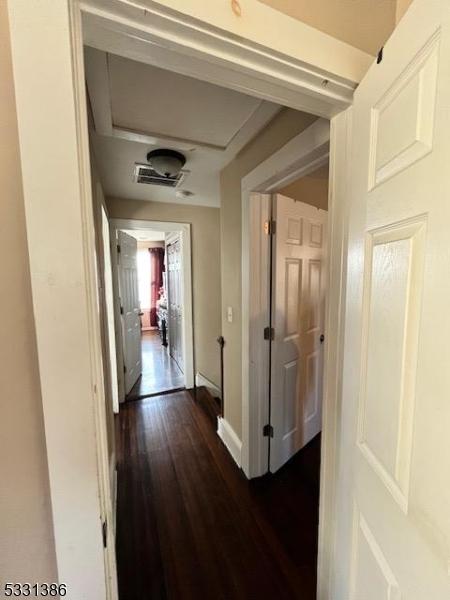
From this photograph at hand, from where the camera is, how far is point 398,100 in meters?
0.53

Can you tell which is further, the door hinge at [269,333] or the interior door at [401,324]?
the door hinge at [269,333]

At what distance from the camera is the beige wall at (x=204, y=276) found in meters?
3.05

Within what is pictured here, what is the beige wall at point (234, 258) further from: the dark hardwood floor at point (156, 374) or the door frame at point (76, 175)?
the dark hardwood floor at point (156, 374)

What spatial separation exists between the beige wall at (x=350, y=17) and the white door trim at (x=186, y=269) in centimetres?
243

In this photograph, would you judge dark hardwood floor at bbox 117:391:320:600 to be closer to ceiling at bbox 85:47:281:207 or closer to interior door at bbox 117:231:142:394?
interior door at bbox 117:231:142:394

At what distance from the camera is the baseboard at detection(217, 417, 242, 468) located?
1.96 meters

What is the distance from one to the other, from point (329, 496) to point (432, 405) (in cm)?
80

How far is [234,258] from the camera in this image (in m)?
1.94

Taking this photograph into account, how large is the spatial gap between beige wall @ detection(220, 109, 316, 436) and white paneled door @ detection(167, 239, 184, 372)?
60.0 inches

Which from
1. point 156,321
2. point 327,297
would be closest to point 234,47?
point 327,297

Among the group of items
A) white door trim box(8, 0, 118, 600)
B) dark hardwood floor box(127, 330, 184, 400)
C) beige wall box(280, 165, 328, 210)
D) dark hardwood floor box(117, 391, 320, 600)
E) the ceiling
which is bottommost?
dark hardwood floor box(117, 391, 320, 600)

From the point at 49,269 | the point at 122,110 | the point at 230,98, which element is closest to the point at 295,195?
the point at 230,98

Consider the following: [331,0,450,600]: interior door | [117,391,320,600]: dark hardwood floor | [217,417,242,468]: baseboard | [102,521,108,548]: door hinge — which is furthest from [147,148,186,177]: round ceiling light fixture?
[117,391,320,600]: dark hardwood floor

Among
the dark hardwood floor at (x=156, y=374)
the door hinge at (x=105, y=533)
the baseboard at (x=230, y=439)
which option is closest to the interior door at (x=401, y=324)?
the door hinge at (x=105, y=533)
